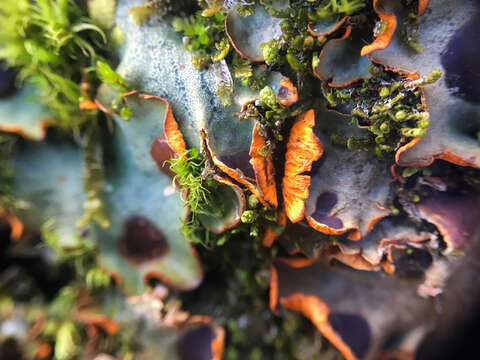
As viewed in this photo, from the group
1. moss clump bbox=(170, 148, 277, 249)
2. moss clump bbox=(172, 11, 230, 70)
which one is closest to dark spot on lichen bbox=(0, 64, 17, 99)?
moss clump bbox=(172, 11, 230, 70)

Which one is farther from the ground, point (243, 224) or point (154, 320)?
point (243, 224)

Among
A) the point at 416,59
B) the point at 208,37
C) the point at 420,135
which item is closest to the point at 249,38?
the point at 208,37

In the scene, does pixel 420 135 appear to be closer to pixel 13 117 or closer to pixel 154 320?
pixel 154 320

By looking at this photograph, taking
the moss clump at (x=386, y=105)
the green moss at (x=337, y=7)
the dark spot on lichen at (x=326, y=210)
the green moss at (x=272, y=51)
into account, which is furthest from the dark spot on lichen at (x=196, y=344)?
the green moss at (x=337, y=7)

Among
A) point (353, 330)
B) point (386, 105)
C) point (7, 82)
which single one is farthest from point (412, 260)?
point (7, 82)

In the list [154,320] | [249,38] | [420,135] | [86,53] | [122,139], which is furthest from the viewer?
[154,320]

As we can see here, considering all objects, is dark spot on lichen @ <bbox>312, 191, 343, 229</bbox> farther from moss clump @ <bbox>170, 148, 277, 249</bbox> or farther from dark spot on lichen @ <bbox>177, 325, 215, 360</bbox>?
dark spot on lichen @ <bbox>177, 325, 215, 360</bbox>

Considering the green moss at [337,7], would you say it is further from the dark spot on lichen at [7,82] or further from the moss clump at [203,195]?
the dark spot on lichen at [7,82]
